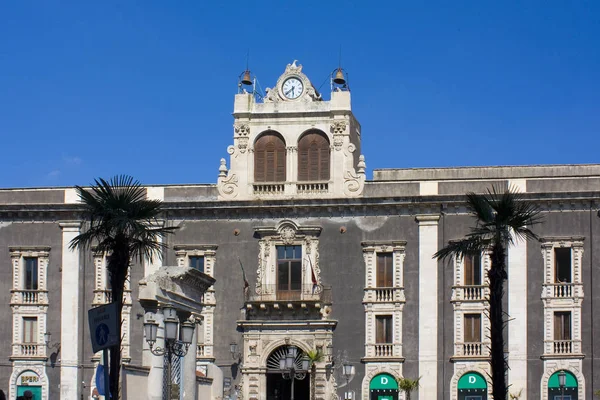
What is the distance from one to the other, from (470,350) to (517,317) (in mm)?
2428

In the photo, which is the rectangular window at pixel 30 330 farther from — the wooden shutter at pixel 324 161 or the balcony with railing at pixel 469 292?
the balcony with railing at pixel 469 292

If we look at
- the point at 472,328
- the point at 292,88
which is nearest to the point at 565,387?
the point at 472,328

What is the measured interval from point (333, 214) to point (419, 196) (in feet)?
13.0

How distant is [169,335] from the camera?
109ft

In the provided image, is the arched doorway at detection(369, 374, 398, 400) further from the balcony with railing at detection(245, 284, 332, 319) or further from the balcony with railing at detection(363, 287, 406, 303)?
the balcony with railing at detection(245, 284, 332, 319)

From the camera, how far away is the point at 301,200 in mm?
59250

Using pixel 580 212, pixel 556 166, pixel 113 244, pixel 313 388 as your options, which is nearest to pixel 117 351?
pixel 113 244

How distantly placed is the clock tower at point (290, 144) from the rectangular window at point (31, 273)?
9006 mm

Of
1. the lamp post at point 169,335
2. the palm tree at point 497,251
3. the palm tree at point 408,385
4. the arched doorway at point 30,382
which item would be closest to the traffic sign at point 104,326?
the lamp post at point 169,335

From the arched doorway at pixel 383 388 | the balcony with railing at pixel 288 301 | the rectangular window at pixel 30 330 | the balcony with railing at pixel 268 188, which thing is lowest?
the arched doorway at pixel 383 388

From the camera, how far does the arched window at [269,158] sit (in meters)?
60.4

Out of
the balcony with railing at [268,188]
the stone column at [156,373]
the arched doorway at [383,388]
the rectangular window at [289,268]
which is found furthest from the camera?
the balcony with railing at [268,188]

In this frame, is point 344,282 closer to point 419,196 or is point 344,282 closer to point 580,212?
point 419,196

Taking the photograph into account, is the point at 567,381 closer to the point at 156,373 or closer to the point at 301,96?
Result: the point at 301,96
